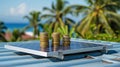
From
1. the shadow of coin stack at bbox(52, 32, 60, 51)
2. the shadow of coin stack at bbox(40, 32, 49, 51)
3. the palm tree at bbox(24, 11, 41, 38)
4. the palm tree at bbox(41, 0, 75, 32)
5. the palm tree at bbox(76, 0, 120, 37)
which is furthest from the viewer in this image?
the palm tree at bbox(24, 11, 41, 38)

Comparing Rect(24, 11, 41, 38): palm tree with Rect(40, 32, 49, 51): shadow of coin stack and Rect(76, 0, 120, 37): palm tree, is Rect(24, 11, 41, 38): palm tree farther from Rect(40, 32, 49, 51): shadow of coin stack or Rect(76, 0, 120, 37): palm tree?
Rect(40, 32, 49, 51): shadow of coin stack

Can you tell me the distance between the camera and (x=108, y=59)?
5.34 metres

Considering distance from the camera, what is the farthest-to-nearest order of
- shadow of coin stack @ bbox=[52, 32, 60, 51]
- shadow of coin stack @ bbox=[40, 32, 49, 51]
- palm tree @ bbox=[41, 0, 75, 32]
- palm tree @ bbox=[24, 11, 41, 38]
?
palm tree @ bbox=[24, 11, 41, 38]
palm tree @ bbox=[41, 0, 75, 32]
shadow of coin stack @ bbox=[52, 32, 60, 51]
shadow of coin stack @ bbox=[40, 32, 49, 51]

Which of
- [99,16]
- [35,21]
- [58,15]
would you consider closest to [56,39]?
[99,16]

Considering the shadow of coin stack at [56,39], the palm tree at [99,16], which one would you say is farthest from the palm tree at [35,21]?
the shadow of coin stack at [56,39]

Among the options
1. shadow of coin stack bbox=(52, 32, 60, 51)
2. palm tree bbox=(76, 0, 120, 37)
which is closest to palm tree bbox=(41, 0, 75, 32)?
palm tree bbox=(76, 0, 120, 37)

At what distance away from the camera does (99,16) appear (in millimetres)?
28016

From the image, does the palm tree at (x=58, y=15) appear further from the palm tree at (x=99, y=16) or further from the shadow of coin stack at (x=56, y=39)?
the shadow of coin stack at (x=56, y=39)

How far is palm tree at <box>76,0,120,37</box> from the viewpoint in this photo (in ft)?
89.1

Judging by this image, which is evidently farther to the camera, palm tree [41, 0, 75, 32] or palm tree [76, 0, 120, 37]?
palm tree [41, 0, 75, 32]

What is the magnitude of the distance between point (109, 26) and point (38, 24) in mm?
19240

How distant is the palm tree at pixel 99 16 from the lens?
27.2 m

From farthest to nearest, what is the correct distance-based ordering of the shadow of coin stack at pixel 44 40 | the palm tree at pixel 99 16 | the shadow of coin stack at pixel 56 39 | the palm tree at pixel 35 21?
the palm tree at pixel 35 21
the palm tree at pixel 99 16
the shadow of coin stack at pixel 56 39
the shadow of coin stack at pixel 44 40

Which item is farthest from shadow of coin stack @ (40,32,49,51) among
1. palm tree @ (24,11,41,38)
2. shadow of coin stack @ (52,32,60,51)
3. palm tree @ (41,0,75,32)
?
palm tree @ (24,11,41,38)
